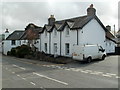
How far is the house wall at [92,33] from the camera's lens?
29.2 meters

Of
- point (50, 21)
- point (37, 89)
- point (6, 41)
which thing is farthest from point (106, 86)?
point (6, 41)

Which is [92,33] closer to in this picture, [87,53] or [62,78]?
[87,53]

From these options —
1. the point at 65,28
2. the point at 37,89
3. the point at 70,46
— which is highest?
the point at 65,28

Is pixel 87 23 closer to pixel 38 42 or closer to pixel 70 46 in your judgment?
pixel 70 46

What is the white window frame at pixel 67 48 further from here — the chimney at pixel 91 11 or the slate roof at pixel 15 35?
the slate roof at pixel 15 35

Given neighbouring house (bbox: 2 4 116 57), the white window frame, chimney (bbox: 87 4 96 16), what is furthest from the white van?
chimney (bbox: 87 4 96 16)

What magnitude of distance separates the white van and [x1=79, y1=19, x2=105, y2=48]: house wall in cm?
345

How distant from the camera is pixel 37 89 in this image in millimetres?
11352

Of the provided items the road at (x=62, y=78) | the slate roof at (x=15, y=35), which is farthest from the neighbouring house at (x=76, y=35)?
the slate roof at (x=15, y=35)

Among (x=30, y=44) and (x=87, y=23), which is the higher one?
(x=87, y=23)

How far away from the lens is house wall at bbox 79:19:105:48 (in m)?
29.2

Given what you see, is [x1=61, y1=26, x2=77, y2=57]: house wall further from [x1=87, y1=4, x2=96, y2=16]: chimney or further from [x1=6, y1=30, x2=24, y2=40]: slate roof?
[x1=6, y1=30, x2=24, y2=40]: slate roof

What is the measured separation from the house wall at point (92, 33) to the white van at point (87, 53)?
3.45m

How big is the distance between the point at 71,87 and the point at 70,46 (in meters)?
20.0
